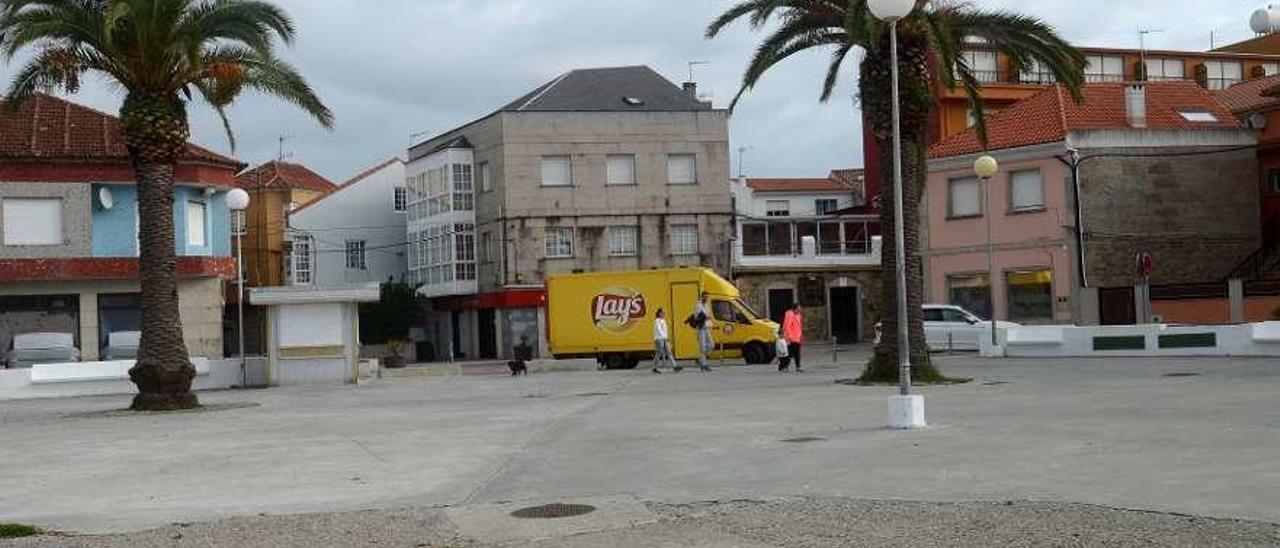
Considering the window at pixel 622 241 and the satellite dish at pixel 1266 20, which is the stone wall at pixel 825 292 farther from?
the satellite dish at pixel 1266 20

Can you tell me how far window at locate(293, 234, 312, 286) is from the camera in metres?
63.4

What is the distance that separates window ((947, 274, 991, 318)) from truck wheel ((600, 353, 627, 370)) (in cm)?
1395

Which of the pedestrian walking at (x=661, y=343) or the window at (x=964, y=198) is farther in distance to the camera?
the window at (x=964, y=198)

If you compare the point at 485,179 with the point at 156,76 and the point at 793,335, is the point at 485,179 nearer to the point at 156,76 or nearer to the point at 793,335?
the point at 793,335

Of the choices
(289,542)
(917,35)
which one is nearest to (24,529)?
(289,542)

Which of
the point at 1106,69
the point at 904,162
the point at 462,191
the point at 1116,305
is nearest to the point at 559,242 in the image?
the point at 462,191

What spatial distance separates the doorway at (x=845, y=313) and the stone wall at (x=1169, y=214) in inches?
566

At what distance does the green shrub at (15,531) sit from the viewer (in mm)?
9766

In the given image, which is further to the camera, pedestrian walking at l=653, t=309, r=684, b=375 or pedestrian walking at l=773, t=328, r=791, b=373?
pedestrian walking at l=653, t=309, r=684, b=375

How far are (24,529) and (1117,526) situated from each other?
7.64 metres

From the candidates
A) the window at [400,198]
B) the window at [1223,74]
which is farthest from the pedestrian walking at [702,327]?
the window at [1223,74]

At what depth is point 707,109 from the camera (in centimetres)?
5703

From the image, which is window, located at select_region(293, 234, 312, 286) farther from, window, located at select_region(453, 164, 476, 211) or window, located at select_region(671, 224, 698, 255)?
window, located at select_region(671, 224, 698, 255)

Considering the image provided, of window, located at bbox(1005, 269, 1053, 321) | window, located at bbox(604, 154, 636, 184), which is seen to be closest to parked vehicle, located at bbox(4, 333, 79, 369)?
window, located at bbox(604, 154, 636, 184)
